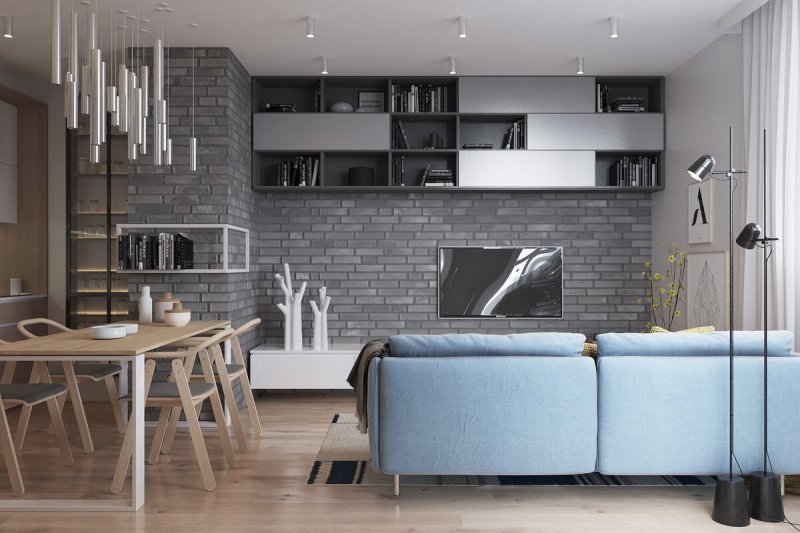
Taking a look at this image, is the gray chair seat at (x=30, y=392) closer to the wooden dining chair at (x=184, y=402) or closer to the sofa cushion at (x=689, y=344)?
the wooden dining chair at (x=184, y=402)

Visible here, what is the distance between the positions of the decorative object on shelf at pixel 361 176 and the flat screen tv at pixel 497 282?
848mm

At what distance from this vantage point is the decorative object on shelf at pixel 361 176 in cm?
554

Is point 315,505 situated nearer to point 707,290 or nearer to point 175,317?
point 175,317

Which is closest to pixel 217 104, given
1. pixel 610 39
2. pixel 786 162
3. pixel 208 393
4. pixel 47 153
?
pixel 47 153

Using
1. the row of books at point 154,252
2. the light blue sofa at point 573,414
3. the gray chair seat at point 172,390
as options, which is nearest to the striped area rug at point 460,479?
the light blue sofa at point 573,414

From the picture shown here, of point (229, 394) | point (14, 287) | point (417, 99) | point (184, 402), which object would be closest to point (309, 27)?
point (417, 99)

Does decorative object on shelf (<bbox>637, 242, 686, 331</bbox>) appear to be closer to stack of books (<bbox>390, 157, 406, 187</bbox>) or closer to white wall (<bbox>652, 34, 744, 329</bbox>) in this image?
white wall (<bbox>652, 34, 744, 329</bbox>)

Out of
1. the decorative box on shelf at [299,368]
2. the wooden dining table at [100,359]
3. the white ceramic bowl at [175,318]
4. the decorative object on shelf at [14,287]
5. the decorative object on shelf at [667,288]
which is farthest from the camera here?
the decorative object on shelf at [14,287]

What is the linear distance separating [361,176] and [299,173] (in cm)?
52

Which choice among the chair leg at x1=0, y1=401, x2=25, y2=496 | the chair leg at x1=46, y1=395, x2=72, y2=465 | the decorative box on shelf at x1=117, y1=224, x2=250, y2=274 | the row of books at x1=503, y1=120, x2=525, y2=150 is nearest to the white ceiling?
the row of books at x1=503, y1=120, x2=525, y2=150

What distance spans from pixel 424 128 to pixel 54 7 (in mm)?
3393

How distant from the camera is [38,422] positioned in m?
4.56

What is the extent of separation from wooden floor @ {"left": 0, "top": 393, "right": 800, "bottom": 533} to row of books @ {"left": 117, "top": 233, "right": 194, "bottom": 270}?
4.56 feet

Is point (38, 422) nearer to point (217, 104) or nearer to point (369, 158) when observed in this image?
point (217, 104)
